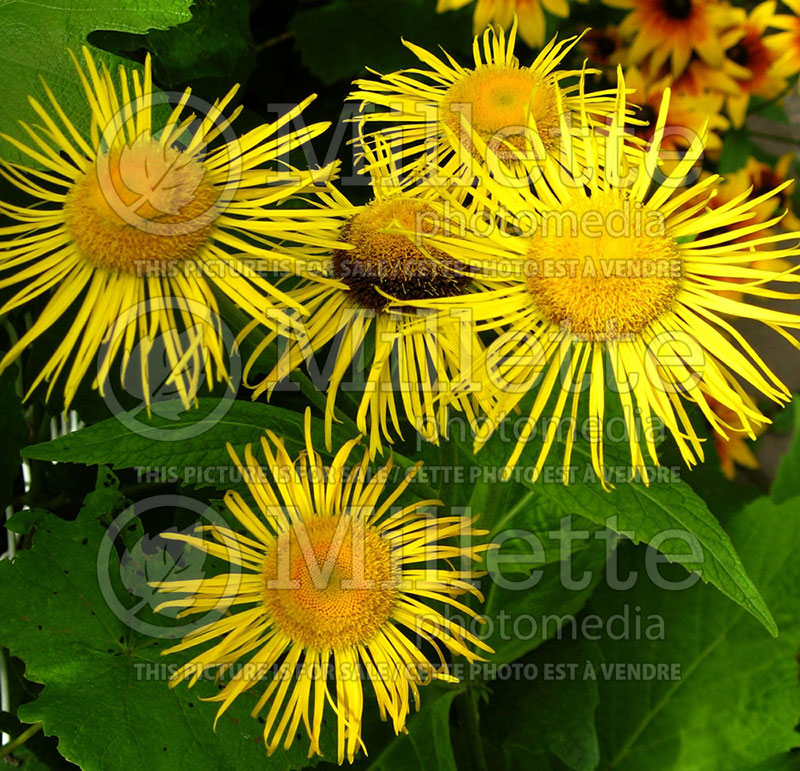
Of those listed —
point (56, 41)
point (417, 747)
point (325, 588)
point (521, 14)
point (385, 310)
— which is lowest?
point (417, 747)

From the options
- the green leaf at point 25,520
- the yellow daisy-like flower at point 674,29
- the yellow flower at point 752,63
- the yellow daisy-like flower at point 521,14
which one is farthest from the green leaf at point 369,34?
the green leaf at point 25,520

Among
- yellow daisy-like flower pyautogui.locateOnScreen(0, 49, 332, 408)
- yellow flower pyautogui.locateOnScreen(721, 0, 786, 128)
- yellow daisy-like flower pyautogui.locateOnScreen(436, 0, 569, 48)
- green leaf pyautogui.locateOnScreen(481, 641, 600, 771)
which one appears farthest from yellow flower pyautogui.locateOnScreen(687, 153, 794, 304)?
yellow daisy-like flower pyautogui.locateOnScreen(0, 49, 332, 408)

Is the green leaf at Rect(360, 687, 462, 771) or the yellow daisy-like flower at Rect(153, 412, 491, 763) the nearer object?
the yellow daisy-like flower at Rect(153, 412, 491, 763)

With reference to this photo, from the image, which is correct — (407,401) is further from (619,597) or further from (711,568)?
(619,597)

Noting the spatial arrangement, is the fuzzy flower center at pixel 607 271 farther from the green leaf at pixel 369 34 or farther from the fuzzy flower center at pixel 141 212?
the green leaf at pixel 369 34

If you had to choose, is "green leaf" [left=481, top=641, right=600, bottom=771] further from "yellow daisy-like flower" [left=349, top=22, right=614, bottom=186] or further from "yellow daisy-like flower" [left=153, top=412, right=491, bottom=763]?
"yellow daisy-like flower" [left=349, top=22, right=614, bottom=186]

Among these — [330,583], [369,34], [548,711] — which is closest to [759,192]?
[369,34]

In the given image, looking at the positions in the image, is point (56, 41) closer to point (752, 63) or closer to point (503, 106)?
point (503, 106)
